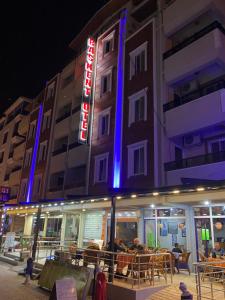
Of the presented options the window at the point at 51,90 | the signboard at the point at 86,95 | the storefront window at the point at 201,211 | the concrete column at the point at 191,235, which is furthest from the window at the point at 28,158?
the storefront window at the point at 201,211

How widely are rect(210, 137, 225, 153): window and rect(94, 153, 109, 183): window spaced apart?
736 cm

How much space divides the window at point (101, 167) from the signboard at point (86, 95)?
169 cm

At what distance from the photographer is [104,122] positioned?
69.9 feet

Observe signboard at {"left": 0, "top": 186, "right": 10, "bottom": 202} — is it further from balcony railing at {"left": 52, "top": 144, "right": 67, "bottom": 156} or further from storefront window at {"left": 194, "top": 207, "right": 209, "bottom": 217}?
storefront window at {"left": 194, "top": 207, "right": 209, "bottom": 217}

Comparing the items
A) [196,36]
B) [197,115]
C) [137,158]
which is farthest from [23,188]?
[196,36]

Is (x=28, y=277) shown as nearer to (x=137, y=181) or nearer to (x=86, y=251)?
(x=86, y=251)

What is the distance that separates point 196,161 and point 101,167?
8.00m

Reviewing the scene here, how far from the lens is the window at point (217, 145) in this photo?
1509 cm

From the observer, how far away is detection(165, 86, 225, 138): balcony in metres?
13.7

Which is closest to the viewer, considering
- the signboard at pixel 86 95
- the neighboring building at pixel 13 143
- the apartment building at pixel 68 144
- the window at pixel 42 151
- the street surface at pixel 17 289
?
the street surface at pixel 17 289

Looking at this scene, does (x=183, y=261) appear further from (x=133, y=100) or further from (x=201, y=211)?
(x=133, y=100)

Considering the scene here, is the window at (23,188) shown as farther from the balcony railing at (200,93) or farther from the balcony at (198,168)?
the balcony railing at (200,93)

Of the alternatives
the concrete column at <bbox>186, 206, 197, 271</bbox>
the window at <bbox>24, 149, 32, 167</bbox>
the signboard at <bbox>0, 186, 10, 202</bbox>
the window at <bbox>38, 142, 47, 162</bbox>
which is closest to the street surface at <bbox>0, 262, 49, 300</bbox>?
the concrete column at <bbox>186, 206, 197, 271</bbox>

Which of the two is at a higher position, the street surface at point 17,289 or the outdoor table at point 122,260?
the outdoor table at point 122,260
